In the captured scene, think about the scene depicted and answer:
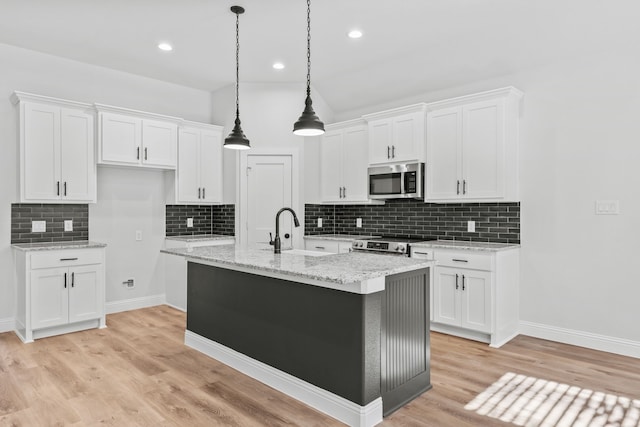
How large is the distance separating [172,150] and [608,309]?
5.16 meters

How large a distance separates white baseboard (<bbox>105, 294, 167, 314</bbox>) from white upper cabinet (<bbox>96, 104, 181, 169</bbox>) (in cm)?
181

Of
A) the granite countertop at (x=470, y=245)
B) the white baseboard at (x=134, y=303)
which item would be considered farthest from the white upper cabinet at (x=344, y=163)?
the white baseboard at (x=134, y=303)

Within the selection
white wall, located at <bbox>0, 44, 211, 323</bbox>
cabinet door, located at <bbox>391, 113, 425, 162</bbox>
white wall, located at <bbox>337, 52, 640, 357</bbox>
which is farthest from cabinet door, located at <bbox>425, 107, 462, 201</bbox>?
white wall, located at <bbox>0, 44, 211, 323</bbox>

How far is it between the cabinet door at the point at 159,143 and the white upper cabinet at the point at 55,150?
0.60 m

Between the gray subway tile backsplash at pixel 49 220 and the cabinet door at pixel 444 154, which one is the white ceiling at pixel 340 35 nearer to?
the cabinet door at pixel 444 154

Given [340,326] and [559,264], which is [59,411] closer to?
[340,326]

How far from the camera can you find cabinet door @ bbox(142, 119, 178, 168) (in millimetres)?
5020

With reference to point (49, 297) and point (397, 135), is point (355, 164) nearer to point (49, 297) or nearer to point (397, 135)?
point (397, 135)

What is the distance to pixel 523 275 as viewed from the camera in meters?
4.21

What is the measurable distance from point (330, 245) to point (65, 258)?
3029 mm

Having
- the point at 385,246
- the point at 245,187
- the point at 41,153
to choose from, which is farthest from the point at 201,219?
the point at 385,246

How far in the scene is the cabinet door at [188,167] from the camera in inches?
212

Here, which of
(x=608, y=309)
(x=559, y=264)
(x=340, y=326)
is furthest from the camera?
(x=559, y=264)

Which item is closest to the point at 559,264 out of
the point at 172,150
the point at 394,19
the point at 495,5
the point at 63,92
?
the point at 495,5
